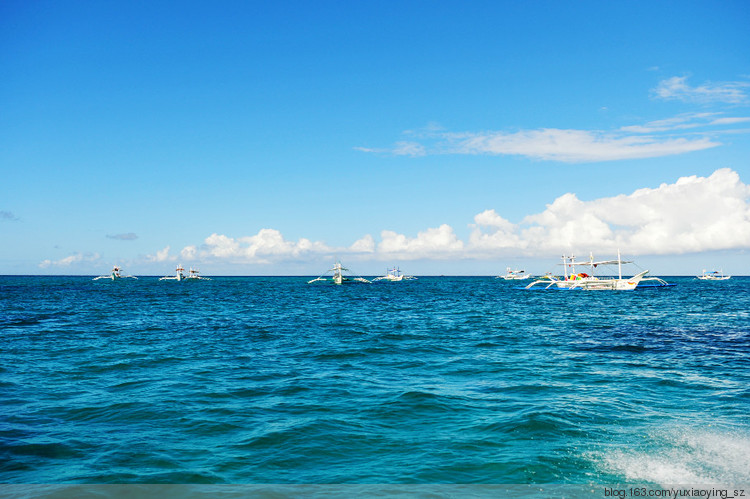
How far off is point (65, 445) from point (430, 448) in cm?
936

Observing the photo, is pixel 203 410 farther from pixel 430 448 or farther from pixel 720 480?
pixel 720 480

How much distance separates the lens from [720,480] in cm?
984

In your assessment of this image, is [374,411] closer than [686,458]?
No

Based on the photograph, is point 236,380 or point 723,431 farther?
point 236,380

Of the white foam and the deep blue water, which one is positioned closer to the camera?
the white foam

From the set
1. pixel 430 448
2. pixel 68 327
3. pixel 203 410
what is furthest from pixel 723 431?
pixel 68 327

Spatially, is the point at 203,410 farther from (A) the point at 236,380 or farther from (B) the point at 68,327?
(B) the point at 68,327

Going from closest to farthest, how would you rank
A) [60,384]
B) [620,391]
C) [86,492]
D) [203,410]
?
1. [86,492]
2. [203,410]
3. [620,391]
4. [60,384]

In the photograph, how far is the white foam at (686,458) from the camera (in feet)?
33.0

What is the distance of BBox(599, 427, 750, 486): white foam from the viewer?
33.0ft

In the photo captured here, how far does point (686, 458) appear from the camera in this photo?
11.1m

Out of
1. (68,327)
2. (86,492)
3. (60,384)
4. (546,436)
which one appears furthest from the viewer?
(68,327)

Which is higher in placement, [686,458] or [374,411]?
[686,458]

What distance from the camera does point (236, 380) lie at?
20031 mm
